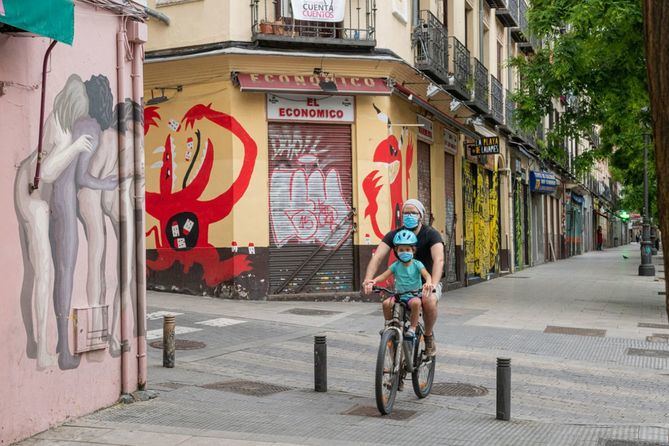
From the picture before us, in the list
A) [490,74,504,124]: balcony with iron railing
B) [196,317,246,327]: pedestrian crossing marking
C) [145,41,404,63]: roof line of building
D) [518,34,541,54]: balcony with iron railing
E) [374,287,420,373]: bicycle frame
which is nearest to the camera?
[374,287,420,373]: bicycle frame

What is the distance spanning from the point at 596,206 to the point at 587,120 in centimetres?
5061

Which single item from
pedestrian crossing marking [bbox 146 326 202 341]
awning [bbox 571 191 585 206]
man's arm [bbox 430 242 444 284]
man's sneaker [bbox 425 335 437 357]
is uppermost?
awning [bbox 571 191 585 206]

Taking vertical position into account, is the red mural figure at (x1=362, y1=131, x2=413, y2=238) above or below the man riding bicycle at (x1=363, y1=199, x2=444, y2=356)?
above

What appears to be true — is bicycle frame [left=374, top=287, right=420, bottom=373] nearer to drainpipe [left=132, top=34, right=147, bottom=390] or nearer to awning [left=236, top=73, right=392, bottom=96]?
drainpipe [left=132, top=34, right=147, bottom=390]

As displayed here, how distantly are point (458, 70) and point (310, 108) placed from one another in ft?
19.9

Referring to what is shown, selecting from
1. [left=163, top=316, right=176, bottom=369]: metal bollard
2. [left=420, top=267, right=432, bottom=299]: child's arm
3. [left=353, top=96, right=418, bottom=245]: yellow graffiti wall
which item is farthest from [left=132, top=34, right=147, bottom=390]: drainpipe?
[left=353, top=96, right=418, bottom=245]: yellow graffiti wall

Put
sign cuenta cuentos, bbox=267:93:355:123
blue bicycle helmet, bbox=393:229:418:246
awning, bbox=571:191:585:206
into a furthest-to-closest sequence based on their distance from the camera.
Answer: awning, bbox=571:191:585:206
sign cuenta cuentos, bbox=267:93:355:123
blue bicycle helmet, bbox=393:229:418:246

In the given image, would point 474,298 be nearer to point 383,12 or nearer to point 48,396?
point 383,12

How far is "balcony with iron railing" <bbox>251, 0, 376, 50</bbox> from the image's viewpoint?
594 inches

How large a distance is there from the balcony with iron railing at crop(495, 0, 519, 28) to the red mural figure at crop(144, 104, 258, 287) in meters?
13.8

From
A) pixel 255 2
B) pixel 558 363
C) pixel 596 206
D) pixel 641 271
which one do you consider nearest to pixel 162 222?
pixel 255 2

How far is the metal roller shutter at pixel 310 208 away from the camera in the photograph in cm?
1545

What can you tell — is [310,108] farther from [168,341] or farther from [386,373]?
[386,373]

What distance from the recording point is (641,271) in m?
26.3
